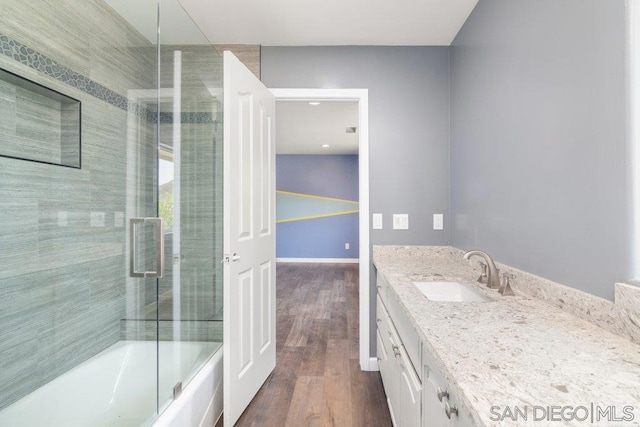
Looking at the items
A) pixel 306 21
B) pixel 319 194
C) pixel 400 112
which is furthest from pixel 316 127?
pixel 306 21

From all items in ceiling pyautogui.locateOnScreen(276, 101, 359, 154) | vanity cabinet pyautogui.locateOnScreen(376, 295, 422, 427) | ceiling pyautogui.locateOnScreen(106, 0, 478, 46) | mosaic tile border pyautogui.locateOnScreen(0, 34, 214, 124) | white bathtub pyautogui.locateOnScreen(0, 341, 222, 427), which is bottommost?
white bathtub pyautogui.locateOnScreen(0, 341, 222, 427)

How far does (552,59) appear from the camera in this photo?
3.87 feet

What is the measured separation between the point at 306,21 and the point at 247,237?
1.46m

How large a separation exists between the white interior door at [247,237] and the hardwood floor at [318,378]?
0.14m

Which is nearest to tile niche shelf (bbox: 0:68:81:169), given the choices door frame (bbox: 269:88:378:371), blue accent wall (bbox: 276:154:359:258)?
door frame (bbox: 269:88:378:371)

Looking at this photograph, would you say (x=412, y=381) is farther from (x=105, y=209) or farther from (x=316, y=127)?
(x=316, y=127)

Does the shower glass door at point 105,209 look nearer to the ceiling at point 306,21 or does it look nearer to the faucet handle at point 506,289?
the ceiling at point 306,21

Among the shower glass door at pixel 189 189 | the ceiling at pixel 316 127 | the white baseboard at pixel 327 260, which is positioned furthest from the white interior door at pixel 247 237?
the white baseboard at pixel 327 260

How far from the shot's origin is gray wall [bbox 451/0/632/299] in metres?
0.92

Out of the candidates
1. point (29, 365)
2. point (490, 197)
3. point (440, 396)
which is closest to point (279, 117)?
point (490, 197)

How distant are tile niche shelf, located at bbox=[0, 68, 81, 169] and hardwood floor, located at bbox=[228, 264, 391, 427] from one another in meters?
1.73

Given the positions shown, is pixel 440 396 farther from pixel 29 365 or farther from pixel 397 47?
pixel 397 47

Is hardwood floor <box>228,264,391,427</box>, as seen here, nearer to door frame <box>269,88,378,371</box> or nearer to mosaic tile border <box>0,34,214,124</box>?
door frame <box>269,88,378,371</box>

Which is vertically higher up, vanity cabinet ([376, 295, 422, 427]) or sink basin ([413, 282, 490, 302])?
sink basin ([413, 282, 490, 302])
